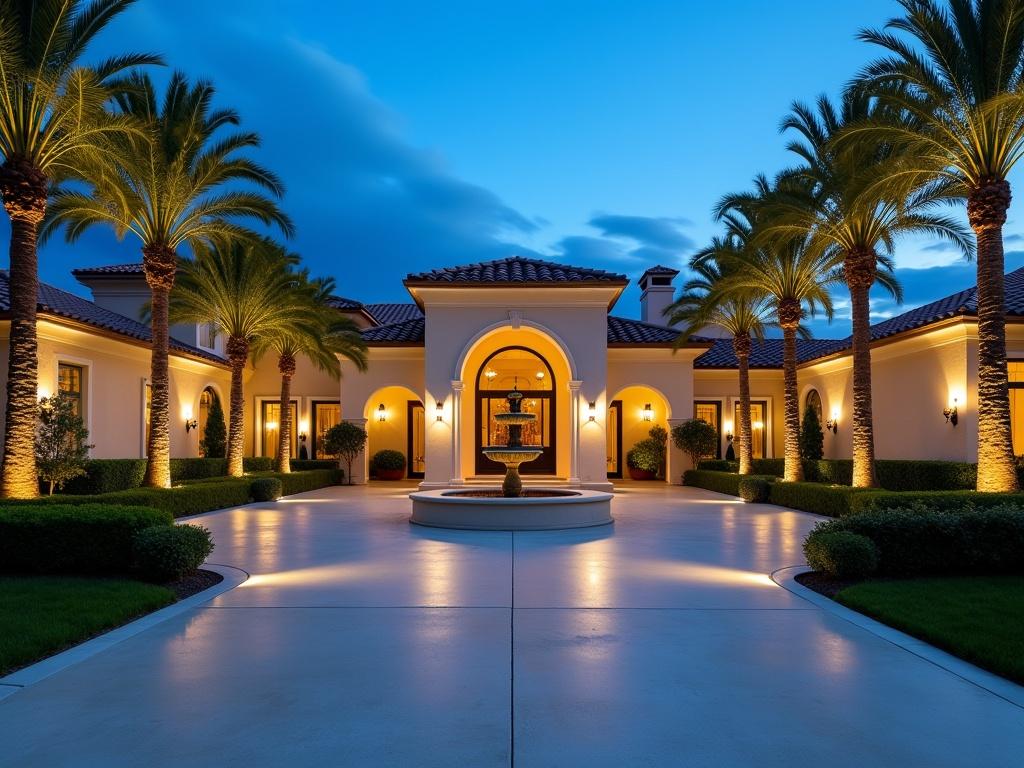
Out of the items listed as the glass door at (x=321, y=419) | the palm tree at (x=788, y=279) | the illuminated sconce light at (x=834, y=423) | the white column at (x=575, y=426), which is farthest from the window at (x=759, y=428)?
the glass door at (x=321, y=419)

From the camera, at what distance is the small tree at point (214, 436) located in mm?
24875

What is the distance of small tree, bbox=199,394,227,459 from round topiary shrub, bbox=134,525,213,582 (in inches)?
702

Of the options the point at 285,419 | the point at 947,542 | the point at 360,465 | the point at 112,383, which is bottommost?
the point at 947,542

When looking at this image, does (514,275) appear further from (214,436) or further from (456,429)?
(214,436)

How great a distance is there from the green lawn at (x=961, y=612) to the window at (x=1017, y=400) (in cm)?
1197

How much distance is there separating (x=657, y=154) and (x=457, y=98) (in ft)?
57.0

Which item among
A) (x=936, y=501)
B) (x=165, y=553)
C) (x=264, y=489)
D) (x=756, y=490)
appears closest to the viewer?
(x=165, y=553)

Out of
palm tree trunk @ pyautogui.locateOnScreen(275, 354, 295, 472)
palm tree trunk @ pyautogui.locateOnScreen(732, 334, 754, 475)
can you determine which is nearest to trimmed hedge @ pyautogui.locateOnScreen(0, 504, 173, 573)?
palm tree trunk @ pyautogui.locateOnScreen(275, 354, 295, 472)

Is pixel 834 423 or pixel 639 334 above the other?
pixel 639 334

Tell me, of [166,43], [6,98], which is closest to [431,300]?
[6,98]

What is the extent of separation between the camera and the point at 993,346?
468 inches

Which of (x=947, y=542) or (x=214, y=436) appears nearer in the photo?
(x=947, y=542)

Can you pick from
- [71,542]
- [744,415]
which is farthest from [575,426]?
[71,542]

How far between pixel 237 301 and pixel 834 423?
20.3m
